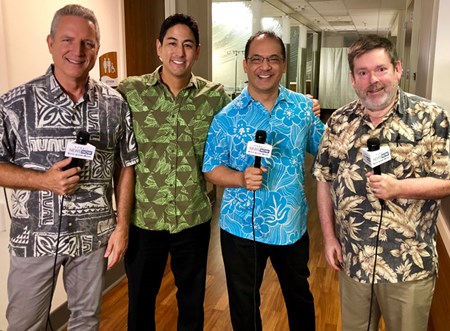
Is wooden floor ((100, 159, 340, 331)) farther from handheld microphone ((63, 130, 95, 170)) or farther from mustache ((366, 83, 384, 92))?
mustache ((366, 83, 384, 92))

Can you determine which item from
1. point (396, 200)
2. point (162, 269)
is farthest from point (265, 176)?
point (162, 269)

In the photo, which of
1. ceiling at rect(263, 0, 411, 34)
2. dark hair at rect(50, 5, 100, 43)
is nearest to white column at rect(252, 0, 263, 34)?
ceiling at rect(263, 0, 411, 34)

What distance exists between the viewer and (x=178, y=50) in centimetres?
187

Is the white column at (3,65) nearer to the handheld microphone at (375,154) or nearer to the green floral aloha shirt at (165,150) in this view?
the green floral aloha shirt at (165,150)

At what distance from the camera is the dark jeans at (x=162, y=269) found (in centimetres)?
197

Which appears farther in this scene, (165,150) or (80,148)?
(165,150)

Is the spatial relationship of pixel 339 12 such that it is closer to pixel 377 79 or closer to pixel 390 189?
pixel 377 79

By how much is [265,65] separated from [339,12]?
394 inches

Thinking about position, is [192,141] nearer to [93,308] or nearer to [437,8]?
Answer: [93,308]

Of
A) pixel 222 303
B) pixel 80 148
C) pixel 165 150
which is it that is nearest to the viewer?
pixel 80 148

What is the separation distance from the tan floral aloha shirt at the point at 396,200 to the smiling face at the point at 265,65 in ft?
1.26

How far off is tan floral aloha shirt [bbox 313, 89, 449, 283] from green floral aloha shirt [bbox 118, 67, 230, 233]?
679 millimetres

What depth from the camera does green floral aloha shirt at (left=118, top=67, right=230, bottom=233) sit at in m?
1.91

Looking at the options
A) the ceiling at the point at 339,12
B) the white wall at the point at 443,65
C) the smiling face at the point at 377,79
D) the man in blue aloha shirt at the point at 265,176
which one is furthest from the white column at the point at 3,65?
the ceiling at the point at 339,12
